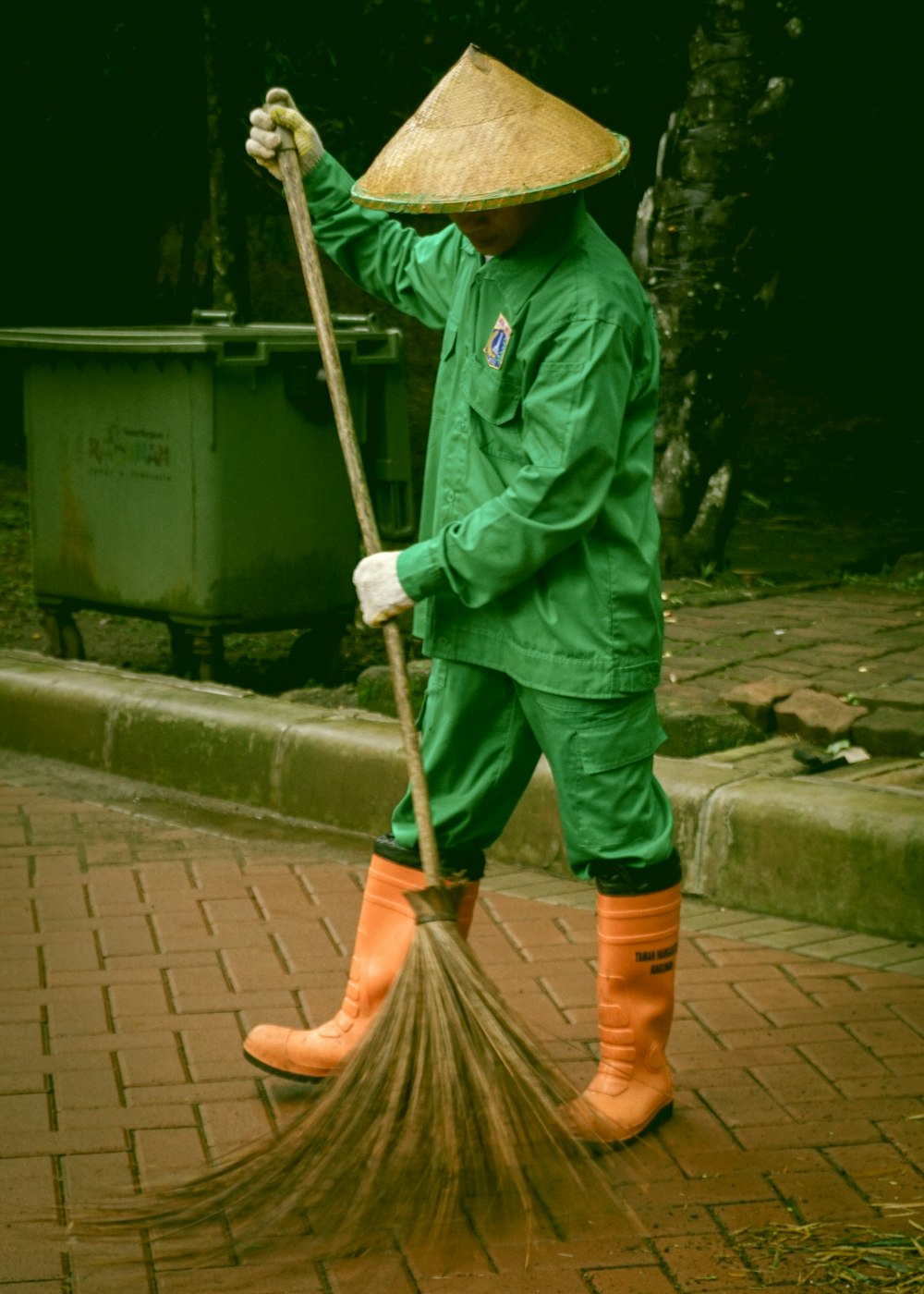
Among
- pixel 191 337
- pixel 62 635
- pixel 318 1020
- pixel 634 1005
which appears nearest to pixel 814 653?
pixel 191 337

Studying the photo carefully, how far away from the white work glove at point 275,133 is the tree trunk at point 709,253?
3.77 m

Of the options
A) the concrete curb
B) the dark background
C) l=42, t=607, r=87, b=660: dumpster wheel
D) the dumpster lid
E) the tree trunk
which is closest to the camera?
the concrete curb

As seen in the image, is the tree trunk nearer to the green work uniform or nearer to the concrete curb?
the concrete curb

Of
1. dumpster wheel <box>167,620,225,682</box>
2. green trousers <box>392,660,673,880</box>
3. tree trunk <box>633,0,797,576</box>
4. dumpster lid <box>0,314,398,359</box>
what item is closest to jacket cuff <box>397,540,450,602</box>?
green trousers <box>392,660,673,880</box>

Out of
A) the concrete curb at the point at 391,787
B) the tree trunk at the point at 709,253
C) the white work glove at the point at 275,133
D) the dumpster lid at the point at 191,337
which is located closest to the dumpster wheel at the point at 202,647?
the concrete curb at the point at 391,787

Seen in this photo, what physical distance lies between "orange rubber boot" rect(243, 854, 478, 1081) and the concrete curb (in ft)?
4.05

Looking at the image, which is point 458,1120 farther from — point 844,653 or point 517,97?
point 844,653

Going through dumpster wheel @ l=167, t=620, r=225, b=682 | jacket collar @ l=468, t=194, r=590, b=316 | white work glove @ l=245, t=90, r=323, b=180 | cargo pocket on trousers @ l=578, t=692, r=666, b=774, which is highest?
white work glove @ l=245, t=90, r=323, b=180

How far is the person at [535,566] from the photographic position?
3049 millimetres

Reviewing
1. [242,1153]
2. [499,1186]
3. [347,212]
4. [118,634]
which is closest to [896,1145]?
[499,1186]

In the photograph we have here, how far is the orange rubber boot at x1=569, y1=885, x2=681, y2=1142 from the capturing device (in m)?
3.27

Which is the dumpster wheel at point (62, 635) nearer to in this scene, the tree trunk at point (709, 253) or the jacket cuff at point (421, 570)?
the tree trunk at point (709, 253)

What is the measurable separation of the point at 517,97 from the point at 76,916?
2371 mm

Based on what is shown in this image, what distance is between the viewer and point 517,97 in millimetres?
3174
